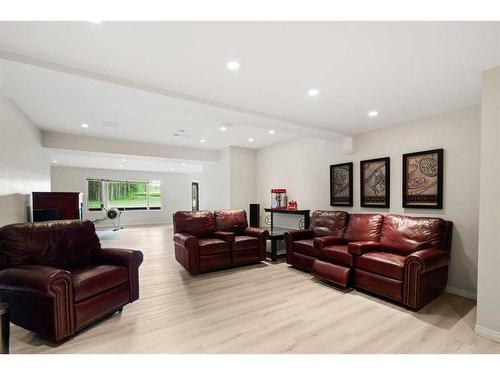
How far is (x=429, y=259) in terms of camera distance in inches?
103

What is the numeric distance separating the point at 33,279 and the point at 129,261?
2.64 feet

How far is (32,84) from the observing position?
238 cm

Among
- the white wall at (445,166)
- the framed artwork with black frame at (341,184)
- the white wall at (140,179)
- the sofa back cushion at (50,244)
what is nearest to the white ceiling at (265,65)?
the white wall at (445,166)

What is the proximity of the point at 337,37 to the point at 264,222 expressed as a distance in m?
5.01

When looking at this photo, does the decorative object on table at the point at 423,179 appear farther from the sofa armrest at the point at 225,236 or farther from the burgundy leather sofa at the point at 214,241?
the sofa armrest at the point at 225,236

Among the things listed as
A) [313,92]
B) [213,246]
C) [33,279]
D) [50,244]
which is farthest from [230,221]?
[33,279]

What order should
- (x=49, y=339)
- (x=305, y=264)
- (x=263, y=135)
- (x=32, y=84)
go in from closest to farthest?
(x=49, y=339) → (x=32, y=84) → (x=305, y=264) → (x=263, y=135)

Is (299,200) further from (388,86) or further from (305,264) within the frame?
(388,86)

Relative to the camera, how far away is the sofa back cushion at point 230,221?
4.52 meters

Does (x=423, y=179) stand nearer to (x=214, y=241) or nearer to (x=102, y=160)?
(x=214, y=241)

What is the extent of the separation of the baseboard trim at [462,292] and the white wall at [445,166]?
1cm

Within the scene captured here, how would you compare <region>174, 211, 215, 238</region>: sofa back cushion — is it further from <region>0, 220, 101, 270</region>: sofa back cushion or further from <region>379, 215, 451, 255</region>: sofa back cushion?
<region>379, 215, 451, 255</region>: sofa back cushion

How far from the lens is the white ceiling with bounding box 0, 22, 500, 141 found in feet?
5.30
